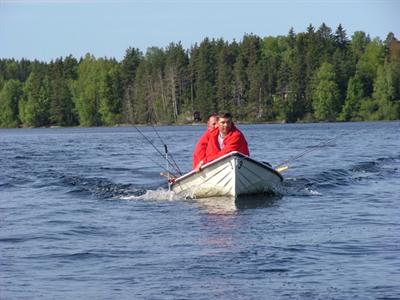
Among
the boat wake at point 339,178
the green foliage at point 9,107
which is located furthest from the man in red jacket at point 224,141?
the green foliage at point 9,107

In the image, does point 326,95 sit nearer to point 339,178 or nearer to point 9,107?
point 9,107

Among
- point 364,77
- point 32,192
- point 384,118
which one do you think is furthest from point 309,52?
point 32,192

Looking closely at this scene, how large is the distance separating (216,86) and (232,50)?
658cm

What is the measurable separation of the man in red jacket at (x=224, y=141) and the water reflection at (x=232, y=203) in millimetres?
819

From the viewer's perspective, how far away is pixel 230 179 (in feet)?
62.7

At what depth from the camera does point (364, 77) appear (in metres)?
111

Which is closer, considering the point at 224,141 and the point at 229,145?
the point at 229,145

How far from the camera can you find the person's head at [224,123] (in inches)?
725

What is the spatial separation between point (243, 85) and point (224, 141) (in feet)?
315

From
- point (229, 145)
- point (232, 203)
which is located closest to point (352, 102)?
point (229, 145)

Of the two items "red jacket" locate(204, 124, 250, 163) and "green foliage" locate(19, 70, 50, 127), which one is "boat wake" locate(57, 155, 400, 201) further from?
"green foliage" locate(19, 70, 50, 127)

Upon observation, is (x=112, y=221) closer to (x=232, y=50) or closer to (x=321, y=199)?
(x=321, y=199)

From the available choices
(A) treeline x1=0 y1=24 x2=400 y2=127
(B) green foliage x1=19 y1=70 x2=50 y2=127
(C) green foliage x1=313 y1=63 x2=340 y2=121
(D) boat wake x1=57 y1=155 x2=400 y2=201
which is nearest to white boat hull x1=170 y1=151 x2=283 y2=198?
(D) boat wake x1=57 y1=155 x2=400 y2=201

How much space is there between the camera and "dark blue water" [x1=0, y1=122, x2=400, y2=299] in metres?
10.4
